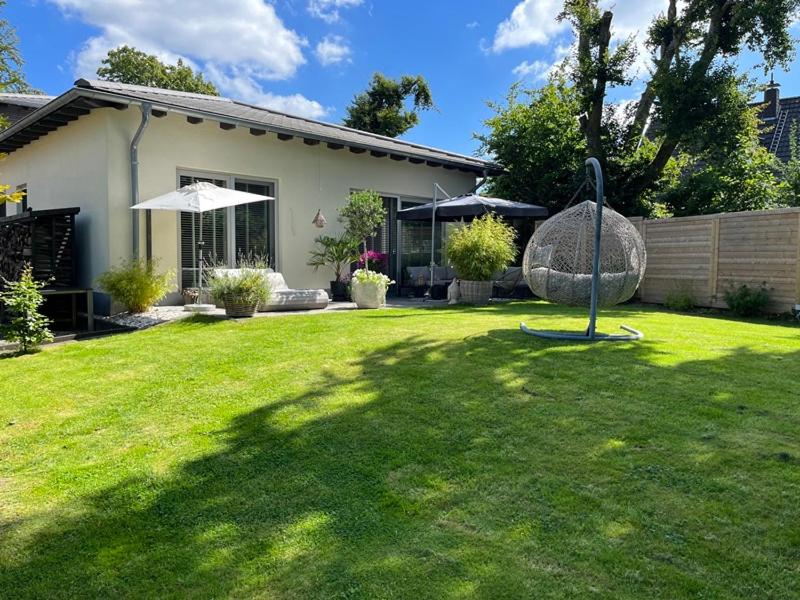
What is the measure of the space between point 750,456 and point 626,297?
3844mm

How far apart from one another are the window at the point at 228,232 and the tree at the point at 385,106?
62.3ft

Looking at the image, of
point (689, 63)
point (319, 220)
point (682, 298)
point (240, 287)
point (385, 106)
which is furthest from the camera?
point (385, 106)

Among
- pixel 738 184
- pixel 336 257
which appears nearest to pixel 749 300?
pixel 738 184

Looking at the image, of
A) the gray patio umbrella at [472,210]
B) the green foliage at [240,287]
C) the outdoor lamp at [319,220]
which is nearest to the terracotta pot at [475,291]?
the gray patio umbrella at [472,210]

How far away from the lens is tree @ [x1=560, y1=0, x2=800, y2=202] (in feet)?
38.1

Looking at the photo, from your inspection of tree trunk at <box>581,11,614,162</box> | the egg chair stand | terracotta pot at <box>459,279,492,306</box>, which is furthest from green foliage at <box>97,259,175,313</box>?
tree trunk at <box>581,11,614,162</box>

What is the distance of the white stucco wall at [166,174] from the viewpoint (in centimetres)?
866

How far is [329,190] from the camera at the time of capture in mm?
11391

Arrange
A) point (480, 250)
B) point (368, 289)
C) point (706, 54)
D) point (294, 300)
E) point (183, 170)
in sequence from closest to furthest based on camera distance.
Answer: point (294, 300) < point (368, 289) < point (480, 250) < point (183, 170) < point (706, 54)

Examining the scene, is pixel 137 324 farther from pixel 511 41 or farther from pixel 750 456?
pixel 511 41

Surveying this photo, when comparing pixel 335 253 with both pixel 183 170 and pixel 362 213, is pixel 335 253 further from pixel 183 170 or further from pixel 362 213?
pixel 183 170

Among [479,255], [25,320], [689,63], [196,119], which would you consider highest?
[689,63]

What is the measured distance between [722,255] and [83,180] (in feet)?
36.5

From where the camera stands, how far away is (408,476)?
268cm
